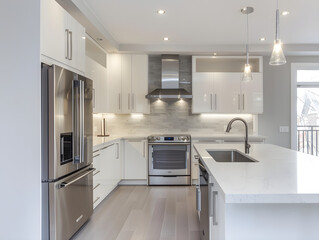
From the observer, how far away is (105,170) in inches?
134

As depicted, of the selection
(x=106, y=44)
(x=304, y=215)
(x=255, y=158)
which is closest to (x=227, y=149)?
(x=255, y=158)

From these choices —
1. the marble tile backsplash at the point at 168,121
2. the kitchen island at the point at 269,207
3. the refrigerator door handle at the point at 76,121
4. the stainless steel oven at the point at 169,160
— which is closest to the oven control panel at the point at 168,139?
the stainless steel oven at the point at 169,160

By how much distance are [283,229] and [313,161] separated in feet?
2.83

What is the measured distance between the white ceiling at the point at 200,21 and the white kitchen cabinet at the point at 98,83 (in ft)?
1.93

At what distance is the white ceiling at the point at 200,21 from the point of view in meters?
2.76

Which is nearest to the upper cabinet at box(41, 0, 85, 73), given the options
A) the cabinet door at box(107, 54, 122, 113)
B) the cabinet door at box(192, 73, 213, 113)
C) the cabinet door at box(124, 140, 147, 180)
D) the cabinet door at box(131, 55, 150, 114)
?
the cabinet door at box(107, 54, 122, 113)

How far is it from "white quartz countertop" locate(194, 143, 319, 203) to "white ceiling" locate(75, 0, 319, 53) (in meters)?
1.94

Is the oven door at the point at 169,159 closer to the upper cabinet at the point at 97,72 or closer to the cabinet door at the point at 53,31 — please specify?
the upper cabinet at the point at 97,72

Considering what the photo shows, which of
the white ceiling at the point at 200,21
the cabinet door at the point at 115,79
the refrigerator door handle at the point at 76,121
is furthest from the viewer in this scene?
the cabinet door at the point at 115,79

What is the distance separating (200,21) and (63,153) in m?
2.50

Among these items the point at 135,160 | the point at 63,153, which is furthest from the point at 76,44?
the point at 135,160

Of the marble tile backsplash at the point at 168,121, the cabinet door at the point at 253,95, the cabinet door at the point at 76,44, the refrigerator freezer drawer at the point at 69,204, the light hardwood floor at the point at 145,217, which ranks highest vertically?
the cabinet door at the point at 76,44

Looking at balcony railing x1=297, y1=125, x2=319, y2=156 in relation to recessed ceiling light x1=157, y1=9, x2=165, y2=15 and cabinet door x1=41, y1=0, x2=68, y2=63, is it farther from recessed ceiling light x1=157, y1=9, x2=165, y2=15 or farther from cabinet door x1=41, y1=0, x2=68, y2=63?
cabinet door x1=41, y1=0, x2=68, y2=63

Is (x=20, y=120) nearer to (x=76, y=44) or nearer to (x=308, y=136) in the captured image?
(x=76, y=44)
